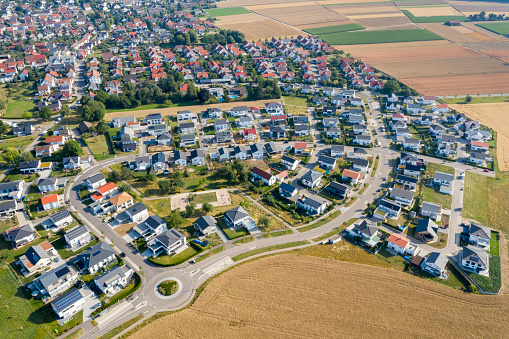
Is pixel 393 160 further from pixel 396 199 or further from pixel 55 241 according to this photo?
pixel 55 241

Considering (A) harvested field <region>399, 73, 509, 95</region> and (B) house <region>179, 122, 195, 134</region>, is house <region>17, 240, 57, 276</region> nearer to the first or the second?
(B) house <region>179, 122, 195, 134</region>

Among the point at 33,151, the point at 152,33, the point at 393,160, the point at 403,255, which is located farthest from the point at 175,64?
the point at 403,255

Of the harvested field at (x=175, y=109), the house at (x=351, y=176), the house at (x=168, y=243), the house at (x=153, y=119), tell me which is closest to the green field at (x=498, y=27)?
the harvested field at (x=175, y=109)

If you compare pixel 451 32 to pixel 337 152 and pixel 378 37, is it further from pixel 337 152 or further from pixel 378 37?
pixel 337 152

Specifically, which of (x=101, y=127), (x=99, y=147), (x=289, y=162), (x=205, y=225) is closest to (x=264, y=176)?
(x=289, y=162)

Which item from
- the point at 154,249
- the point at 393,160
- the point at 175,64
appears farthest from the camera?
the point at 175,64

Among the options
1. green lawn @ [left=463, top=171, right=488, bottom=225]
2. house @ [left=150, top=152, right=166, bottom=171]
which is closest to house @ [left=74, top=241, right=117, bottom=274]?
house @ [left=150, top=152, right=166, bottom=171]
